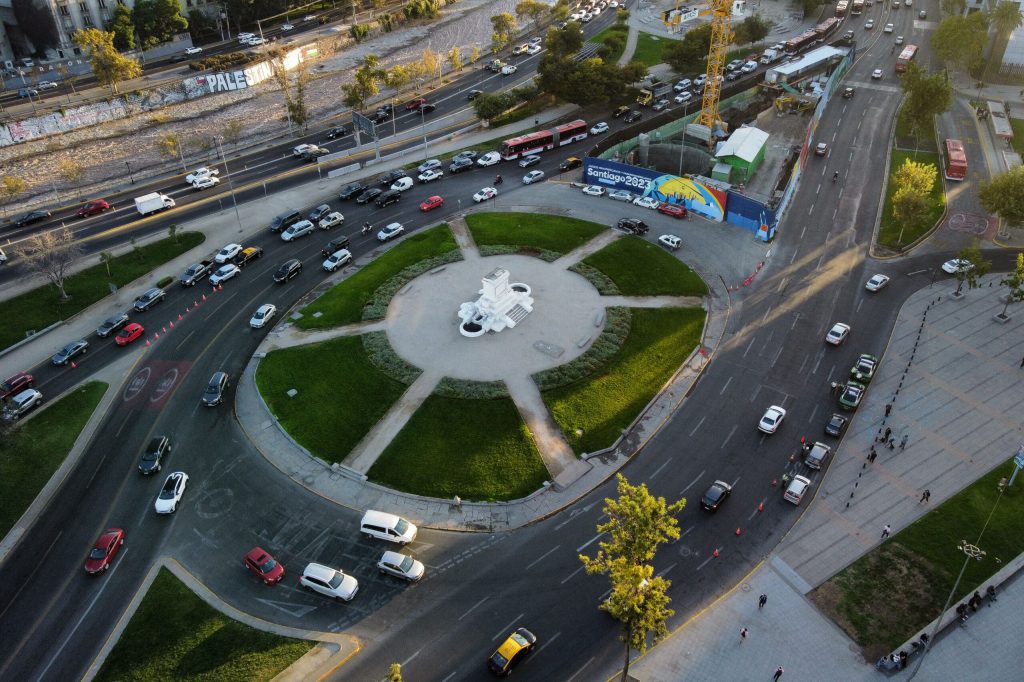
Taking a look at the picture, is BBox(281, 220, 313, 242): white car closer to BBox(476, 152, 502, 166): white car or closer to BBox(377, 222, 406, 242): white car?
BBox(377, 222, 406, 242): white car

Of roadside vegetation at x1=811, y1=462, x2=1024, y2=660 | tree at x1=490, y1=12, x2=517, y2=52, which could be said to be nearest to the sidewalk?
roadside vegetation at x1=811, y1=462, x2=1024, y2=660

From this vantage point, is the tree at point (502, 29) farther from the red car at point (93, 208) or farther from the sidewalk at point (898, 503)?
the sidewalk at point (898, 503)

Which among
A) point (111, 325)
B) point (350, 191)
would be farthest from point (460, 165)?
point (111, 325)

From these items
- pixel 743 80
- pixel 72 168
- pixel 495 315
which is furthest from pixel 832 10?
pixel 72 168

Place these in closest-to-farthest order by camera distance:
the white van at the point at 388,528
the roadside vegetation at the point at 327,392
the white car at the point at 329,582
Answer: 1. the white car at the point at 329,582
2. the white van at the point at 388,528
3. the roadside vegetation at the point at 327,392

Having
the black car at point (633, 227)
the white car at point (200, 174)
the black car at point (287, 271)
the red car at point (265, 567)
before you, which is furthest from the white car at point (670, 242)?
the white car at point (200, 174)

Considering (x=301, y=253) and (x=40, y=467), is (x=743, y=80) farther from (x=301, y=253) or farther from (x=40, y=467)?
(x=40, y=467)
